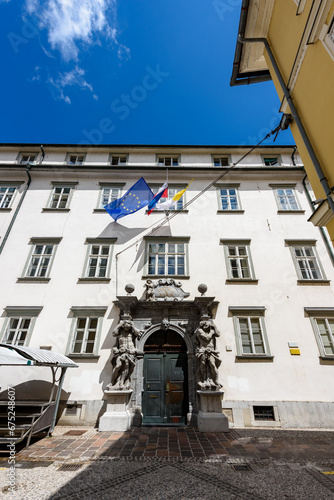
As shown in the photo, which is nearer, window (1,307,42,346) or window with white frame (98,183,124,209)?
window (1,307,42,346)

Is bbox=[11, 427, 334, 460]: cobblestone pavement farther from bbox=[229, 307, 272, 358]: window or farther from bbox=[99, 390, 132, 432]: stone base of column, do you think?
bbox=[229, 307, 272, 358]: window

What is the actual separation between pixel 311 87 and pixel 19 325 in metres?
12.0

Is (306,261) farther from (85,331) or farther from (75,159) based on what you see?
(75,159)

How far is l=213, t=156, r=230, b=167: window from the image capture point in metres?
15.0

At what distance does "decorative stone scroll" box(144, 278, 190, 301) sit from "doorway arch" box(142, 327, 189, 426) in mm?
1305

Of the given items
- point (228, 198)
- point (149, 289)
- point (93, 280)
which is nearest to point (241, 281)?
point (149, 289)

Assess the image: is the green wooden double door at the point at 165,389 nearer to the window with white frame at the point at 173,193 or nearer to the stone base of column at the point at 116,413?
the stone base of column at the point at 116,413

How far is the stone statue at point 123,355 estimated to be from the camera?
28.2 ft

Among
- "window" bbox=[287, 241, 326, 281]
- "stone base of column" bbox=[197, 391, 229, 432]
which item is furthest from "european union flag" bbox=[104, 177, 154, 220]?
"stone base of column" bbox=[197, 391, 229, 432]

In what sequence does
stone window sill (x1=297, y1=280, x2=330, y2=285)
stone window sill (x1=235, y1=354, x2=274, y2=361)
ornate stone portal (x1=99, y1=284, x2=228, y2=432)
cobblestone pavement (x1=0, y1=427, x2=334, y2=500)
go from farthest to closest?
stone window sill (x1=297, y1=280, x2=330, y2=285), stone window sill (x1=235, y1=354, x2=274, y2=361), ornate stone portal (x1=99, y1=284, x2=228, y2=432), cobblestone pavement (x1=0, y1=427, x2=334, y2=500)

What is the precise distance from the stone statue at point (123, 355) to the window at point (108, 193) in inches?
272

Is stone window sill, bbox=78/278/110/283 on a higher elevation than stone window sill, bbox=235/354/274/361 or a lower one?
higher

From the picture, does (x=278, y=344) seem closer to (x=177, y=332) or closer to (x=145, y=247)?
(x=177, y=332)

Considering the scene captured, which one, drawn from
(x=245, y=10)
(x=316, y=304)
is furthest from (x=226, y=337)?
(x=245, y=10)
